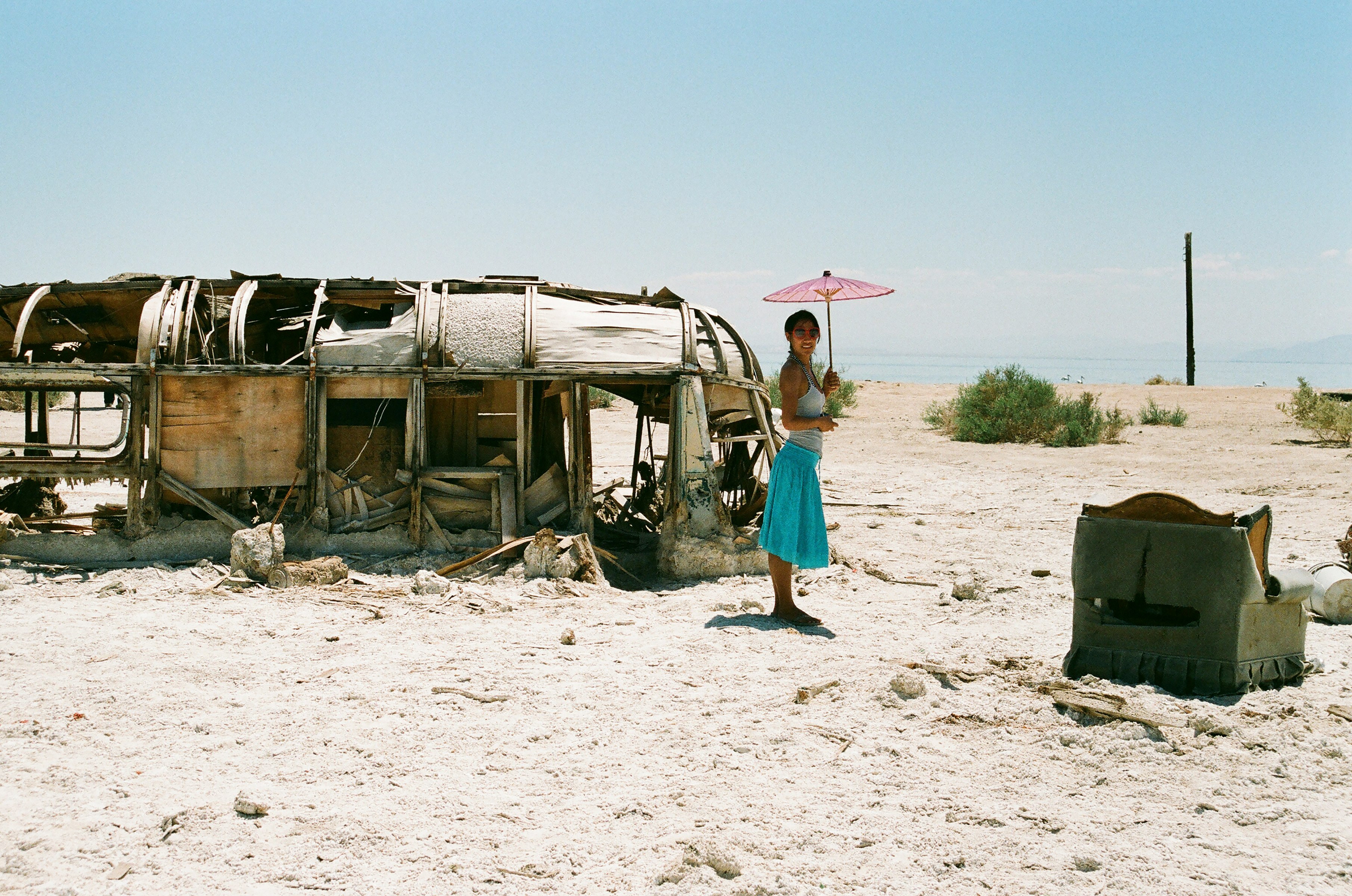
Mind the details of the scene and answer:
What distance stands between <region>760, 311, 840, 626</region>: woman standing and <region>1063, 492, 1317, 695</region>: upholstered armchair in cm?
181

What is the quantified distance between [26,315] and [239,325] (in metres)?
1.86

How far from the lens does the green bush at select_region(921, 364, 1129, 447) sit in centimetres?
2073

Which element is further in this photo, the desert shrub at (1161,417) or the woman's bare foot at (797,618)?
the desert shrub at (1161,417)

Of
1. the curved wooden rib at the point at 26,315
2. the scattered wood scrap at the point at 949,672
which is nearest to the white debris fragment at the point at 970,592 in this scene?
the scattered wood scrap at the point at 949,672

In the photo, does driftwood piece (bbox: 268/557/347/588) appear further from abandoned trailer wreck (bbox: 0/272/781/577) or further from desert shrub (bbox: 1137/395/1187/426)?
desert shrub (bbox: 1137/395/1187/426)

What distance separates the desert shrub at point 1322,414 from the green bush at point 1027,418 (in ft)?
11.6

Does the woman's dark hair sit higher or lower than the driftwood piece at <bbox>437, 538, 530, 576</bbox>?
higher

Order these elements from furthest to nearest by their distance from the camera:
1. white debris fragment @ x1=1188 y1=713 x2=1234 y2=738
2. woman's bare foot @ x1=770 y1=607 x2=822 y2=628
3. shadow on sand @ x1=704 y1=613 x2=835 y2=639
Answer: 1. woman's bare foot @ x1=770 y1=607 x2=822 y2=628
2. shadow on sand @ x1=704 y1=613 x2=835 y2=639
3. white debris fragment @ x1=1188 y1=713 x2=1234 y2=738

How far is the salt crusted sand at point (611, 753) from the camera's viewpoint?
3896 millimetres

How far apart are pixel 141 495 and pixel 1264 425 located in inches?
905

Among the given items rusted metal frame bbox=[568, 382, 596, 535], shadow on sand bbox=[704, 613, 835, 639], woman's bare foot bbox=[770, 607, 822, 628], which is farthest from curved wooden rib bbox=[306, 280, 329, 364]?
woman's bare foot bbox=[770, 607, 822, 628]

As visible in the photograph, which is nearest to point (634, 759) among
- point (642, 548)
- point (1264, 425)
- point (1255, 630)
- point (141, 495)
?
point (1255, 630)

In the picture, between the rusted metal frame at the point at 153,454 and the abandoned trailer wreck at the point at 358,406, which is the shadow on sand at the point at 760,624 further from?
the rusted metal frame at the point at 153,454

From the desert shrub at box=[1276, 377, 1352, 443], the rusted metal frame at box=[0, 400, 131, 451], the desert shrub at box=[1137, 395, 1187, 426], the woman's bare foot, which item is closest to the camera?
the woman's bare foot
